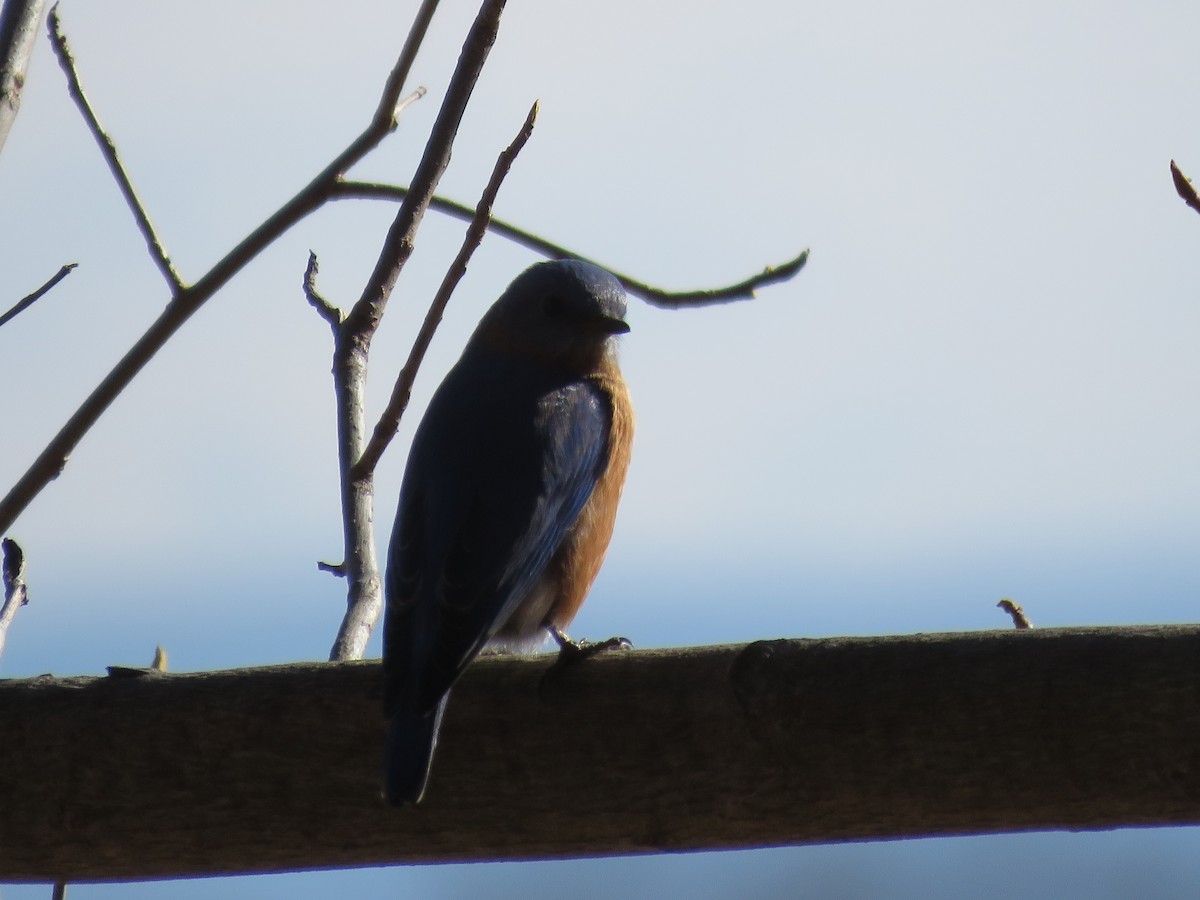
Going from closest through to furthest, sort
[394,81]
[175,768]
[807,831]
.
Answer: [807,831]
[175,768]
[394,81]

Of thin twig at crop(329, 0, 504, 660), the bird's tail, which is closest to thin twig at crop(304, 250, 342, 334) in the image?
thin twig at crop(329, 0, 504, 660)

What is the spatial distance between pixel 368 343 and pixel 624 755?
4.02 feet

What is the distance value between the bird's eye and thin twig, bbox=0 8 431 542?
1.65 m

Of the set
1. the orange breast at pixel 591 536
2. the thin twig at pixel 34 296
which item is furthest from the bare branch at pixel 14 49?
the orange breast at pixel 591 536

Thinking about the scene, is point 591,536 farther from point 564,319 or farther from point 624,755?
point 624,755

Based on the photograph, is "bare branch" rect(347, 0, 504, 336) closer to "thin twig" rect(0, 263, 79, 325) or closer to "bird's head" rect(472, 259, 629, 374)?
"thin twig" rect(0, 263, 79, 325)

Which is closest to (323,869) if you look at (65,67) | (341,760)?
(341,760)

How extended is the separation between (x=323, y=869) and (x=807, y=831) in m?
0.91

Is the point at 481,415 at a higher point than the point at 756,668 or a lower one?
higher

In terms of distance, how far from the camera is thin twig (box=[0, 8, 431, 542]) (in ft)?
8.64

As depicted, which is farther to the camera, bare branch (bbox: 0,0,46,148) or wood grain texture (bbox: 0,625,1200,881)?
bare branch (bbox: 0,0,46,148)

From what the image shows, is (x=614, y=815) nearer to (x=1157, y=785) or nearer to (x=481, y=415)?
(x=1157, y=785)

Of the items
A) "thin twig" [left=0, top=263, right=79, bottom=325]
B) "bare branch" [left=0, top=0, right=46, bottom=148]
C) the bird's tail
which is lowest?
the bird's tail

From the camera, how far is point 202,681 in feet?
8.66
